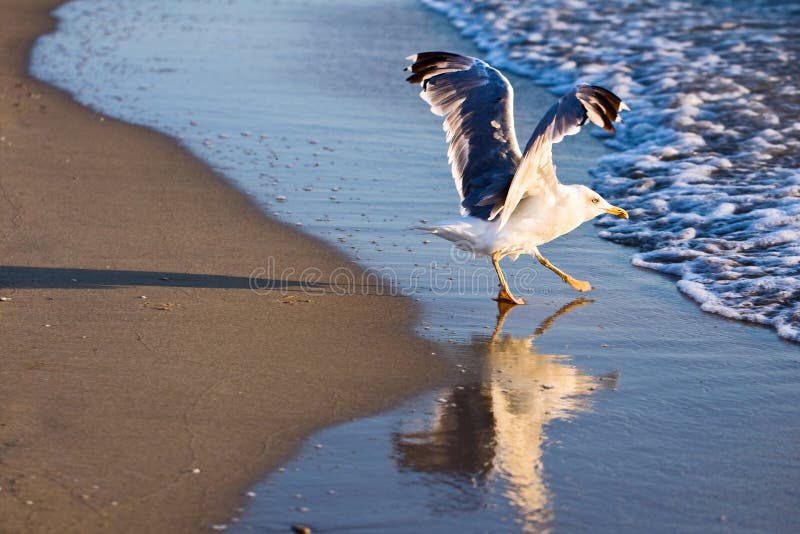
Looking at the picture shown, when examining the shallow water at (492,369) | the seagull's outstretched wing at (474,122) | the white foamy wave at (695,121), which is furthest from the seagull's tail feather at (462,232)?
the white foamy wave at (695,121)

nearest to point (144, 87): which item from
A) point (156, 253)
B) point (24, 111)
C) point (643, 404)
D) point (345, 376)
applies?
point (24, 111)

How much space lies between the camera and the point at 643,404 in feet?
15.6

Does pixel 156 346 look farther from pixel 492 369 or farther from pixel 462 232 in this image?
pixel 462 232

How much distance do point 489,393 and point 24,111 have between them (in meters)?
6.02

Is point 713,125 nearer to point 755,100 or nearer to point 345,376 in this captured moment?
point 755,100

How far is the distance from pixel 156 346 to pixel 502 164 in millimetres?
2344

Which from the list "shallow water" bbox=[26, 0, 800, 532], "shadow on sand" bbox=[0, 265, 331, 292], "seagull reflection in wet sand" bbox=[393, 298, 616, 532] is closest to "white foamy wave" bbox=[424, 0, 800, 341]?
"shallow water" bbox=[26, 0, 800, 532]

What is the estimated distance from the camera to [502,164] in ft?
21.5

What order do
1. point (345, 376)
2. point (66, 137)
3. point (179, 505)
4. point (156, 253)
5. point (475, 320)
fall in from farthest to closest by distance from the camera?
point (66, 137), point (156, 253), point (475, 320), point (345, 376), point (179, 505)

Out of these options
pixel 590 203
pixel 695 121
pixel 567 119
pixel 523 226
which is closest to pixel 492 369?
pixel 523 226

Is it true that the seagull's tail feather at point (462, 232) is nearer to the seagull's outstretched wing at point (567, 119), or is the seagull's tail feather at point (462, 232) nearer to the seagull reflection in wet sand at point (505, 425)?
the seagull's outstretched wing at point (567, 119)

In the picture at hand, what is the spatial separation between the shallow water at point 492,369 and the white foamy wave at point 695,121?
0.31 metres

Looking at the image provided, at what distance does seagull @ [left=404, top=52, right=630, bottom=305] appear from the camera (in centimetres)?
582

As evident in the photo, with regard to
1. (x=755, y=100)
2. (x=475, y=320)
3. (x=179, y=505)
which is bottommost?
(x=179, y=505)
